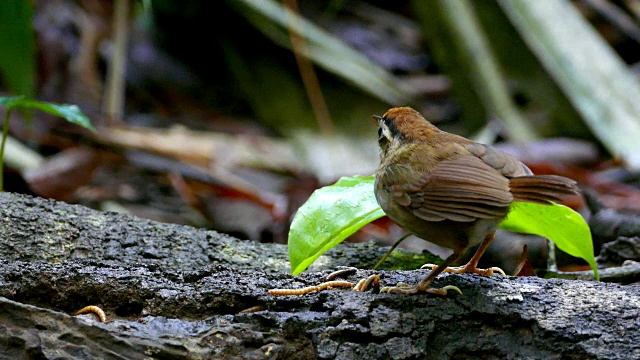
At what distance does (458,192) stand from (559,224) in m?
0.51

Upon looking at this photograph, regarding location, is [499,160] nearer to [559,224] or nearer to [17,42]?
[559,224]

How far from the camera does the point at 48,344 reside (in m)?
1.80

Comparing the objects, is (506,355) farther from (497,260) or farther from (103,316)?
(497,260)

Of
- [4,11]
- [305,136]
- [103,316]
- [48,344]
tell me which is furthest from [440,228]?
[305,136]

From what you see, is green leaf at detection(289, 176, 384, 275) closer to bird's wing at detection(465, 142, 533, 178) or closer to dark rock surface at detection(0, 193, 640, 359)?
dark rock surface at detection(0, 193, 640, 359)

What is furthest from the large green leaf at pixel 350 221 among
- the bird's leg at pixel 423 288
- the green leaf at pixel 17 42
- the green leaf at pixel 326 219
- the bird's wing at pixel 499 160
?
the green leaf at pixel 17 42

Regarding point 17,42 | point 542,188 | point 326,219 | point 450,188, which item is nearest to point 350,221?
point 326,219

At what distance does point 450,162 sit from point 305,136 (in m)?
4.13

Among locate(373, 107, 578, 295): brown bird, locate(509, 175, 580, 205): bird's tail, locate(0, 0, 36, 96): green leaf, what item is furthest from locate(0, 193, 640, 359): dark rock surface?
locate(0, 0, 36, 96): green leaf

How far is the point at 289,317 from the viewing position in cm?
206

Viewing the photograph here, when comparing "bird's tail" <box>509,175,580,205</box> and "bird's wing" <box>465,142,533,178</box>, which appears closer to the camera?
"bird's tail" <box>509,175,580,205</box>

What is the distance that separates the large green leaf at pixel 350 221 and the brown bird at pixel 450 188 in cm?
14

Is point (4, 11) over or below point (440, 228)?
over

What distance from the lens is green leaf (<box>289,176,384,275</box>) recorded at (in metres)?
2.45
